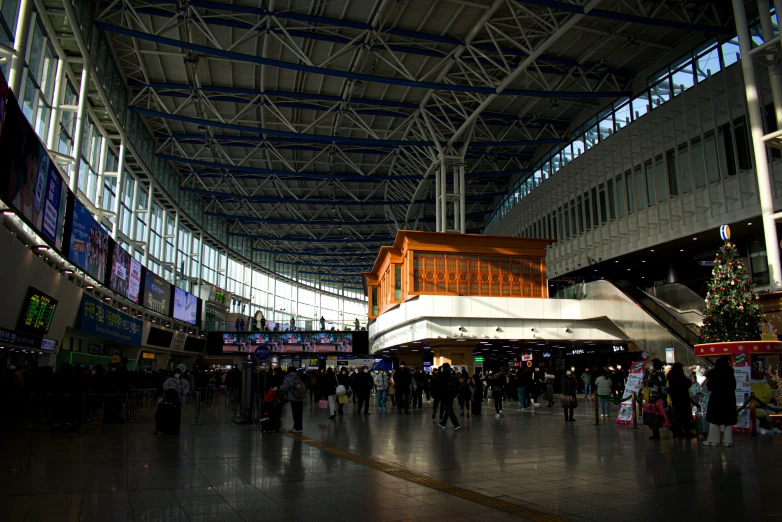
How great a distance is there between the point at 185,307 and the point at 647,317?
31.8m

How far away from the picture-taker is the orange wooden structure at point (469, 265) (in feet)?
97.8

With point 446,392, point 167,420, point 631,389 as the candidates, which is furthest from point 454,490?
point 631,389

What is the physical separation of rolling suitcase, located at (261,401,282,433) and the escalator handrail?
16979mm

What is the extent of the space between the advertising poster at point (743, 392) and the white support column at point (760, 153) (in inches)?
443

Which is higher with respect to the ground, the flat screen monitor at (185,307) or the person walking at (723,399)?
the flat screen monitor at (185,307)

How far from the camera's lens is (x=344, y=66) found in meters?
30.5

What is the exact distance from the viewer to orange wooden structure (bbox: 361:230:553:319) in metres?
29.8

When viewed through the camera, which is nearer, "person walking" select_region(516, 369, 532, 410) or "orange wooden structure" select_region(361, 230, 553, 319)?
"person walking" select_region(516, 369, 532, 410)

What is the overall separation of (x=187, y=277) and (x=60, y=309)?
91.4 ft

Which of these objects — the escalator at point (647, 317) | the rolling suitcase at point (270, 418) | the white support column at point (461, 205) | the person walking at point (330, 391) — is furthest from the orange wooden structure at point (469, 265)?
the rolling suitcase at point (270, 418)

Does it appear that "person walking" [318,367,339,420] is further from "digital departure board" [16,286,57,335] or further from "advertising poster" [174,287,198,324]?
"advertising poster" [174,287,198,324]

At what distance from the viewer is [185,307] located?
1694 inches

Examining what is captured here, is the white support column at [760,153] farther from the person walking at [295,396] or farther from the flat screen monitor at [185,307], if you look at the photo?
the flat screen monitor at [185,307]

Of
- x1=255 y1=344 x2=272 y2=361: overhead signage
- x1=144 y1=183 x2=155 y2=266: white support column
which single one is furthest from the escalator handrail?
x1=144 y1=183 x2=155 y2=266: white support column
